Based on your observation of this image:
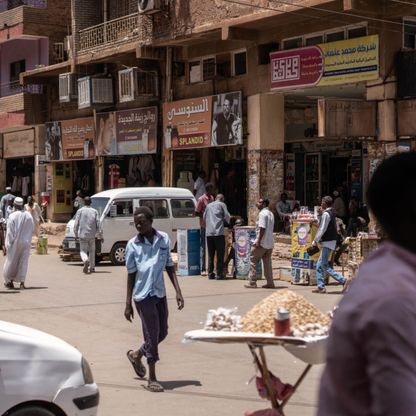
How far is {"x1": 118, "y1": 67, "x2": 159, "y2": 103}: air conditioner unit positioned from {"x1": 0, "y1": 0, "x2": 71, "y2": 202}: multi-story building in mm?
6860

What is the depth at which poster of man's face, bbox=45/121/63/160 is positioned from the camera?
107 ft

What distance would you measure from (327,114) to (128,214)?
5.80 metres

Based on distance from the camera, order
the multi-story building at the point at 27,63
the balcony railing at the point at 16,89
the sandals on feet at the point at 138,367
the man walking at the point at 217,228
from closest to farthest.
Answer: the sandals on feet at the point at 138,367 < the man walking at the point at 217,228 < the multi-story building at the point at 27,63 < the balcony railing at the point at 16,89

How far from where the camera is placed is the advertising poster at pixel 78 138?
30.5 metres

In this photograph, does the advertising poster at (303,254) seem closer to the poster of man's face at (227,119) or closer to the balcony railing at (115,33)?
the poster of man's face at (227,119)

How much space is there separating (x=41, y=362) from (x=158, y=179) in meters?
22.9

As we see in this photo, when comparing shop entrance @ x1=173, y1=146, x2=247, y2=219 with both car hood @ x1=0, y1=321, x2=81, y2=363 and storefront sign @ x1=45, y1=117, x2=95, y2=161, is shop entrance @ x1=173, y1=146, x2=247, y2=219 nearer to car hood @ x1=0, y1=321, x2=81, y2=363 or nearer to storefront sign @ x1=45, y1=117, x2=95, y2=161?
storefront sign @ x1=45, y1=117, x2=95, y2=161

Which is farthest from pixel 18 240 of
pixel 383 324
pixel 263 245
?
pixel 383 324

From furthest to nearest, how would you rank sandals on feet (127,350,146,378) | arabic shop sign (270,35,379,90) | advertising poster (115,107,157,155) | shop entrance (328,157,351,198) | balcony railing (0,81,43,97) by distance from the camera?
balcony railing (0,81,43,97), advertising poster (115,107,157,155), shop entrance (328,157,351,198), arabic shop sign (270,35,379,90), sandals on feet (127,350,146,378)

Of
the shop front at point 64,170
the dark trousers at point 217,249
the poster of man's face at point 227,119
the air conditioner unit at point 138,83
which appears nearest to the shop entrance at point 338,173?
the poster of man's face at point 227,119

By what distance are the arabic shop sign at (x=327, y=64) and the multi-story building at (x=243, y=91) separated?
3 cm

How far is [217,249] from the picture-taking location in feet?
59.5

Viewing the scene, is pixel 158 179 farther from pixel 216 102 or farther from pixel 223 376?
pixel 223 376

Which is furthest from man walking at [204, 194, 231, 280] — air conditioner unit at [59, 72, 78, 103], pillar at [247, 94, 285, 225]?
air conditioner unit at [59, 72, 78, 103]
